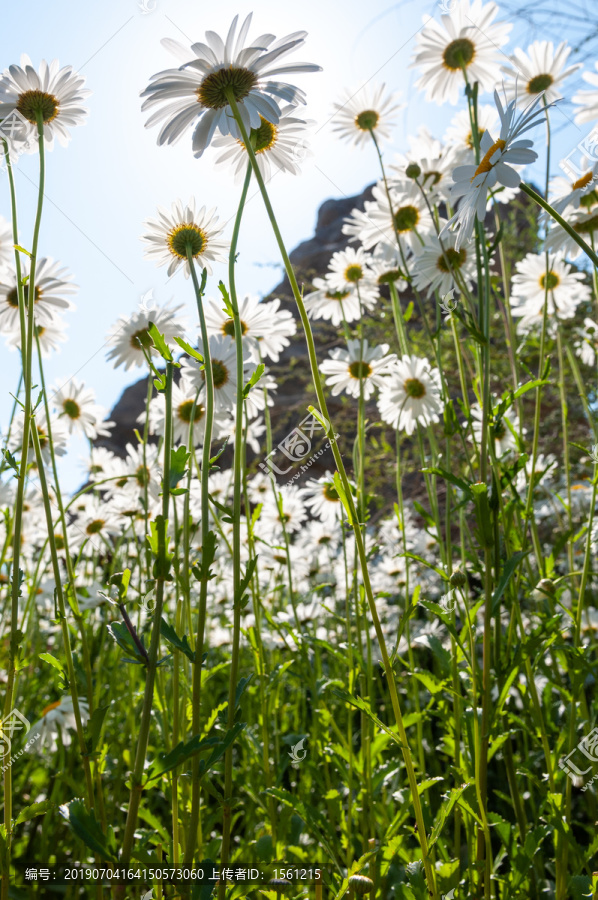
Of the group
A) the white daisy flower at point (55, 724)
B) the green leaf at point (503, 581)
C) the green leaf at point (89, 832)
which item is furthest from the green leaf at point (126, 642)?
the white daisy flower at point (55, 724)

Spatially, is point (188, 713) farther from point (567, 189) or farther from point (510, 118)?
point (567, 189)

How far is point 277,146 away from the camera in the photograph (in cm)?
90

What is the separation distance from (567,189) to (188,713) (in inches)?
58.1

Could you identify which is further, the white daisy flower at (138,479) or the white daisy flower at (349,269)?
the white daisy flower at (349,269)

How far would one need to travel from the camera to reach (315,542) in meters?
2.67

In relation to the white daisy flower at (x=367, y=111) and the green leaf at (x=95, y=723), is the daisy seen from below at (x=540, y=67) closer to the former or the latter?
the white daisy flower at (x=367, y=111)

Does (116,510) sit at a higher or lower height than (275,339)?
lower

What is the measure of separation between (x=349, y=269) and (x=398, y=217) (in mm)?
278

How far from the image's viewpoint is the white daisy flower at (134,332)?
136 centimetres

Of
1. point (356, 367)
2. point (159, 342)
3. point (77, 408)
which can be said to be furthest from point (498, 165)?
point (77, 408)

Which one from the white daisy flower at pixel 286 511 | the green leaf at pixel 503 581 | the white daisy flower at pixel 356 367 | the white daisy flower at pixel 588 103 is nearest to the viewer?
the green leaf at pixel 503 581

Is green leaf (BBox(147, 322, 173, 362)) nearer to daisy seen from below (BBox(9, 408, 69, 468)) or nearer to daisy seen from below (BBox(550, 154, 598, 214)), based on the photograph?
daisy seen from below (BBox(550, 154, 598, 214))

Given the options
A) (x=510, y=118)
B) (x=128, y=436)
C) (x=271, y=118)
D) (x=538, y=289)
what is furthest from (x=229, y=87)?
(x=128, y=436)

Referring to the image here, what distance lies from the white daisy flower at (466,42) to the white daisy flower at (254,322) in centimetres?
63
